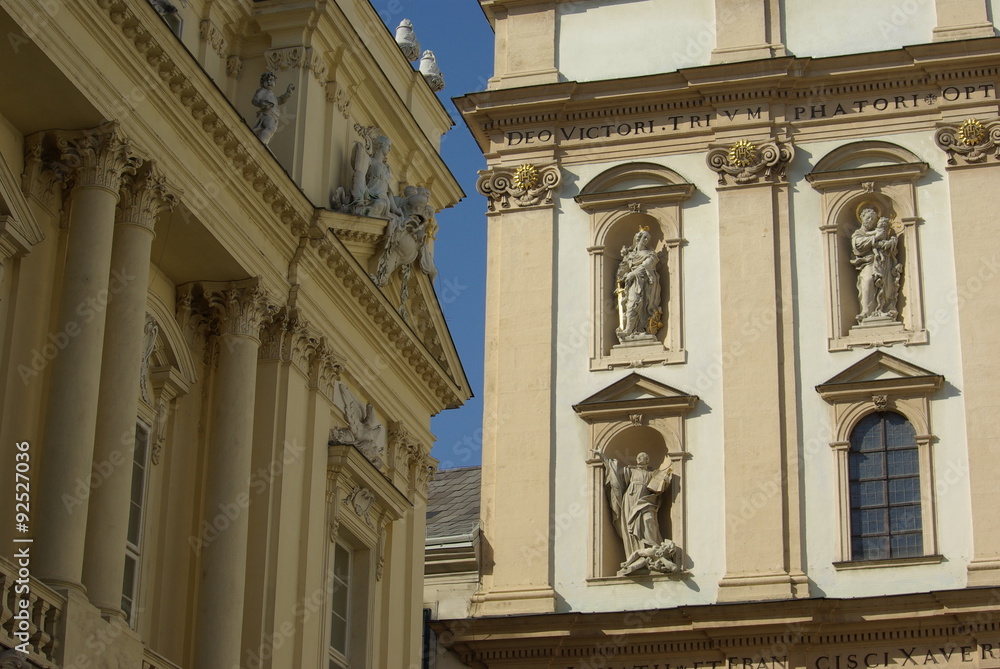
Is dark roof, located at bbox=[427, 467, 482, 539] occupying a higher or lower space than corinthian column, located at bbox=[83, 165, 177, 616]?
higher

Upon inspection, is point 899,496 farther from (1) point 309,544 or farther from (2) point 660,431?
(1) point 309,544

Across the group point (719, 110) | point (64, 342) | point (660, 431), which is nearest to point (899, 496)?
point (660, 431)

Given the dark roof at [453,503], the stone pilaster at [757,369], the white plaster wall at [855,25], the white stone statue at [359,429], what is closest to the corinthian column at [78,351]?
the white stone statue at [359,429]

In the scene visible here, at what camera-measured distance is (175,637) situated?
1841 cm

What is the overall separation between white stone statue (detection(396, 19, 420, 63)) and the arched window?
8.77m

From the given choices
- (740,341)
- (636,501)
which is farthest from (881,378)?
(636,501)

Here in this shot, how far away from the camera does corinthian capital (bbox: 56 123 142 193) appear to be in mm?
16938

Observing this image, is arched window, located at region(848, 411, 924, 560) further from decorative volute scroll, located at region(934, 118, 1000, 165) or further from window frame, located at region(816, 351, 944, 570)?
decorative volute scroll, located at region(934, 118, 1000, 165)

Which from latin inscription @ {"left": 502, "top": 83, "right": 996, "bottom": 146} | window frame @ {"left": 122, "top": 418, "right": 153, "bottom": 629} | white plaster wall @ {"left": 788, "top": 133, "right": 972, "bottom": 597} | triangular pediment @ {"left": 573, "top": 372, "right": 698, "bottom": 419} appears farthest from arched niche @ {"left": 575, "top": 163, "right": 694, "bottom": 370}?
window frame @ {"left": 122, "top": 418, "right": 153, "bottom": 629}

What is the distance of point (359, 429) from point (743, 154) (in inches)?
430

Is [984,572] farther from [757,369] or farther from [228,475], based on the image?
[228,475]

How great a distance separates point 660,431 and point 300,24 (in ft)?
34.3

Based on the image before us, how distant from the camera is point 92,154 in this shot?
668 inches

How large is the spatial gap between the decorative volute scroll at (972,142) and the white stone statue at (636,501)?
6.56 m
